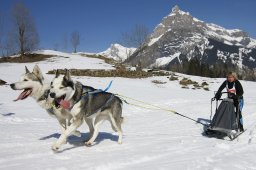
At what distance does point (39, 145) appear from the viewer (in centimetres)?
752

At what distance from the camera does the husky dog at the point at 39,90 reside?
715 centimetres

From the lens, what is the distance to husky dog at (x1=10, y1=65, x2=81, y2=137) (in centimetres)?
715

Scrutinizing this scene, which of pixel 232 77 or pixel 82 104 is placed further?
pixel 232 77

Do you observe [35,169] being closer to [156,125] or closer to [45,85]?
[45,85]

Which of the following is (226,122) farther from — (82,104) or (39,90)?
(39,90)

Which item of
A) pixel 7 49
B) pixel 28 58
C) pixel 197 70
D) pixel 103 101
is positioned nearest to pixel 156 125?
pixel 103 101

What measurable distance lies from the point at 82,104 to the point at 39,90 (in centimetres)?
103

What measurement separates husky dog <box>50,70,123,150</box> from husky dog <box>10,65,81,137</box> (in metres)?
0.26

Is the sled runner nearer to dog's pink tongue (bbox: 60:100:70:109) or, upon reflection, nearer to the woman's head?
the woman's head

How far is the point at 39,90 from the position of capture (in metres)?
7.38

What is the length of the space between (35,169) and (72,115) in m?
1.72

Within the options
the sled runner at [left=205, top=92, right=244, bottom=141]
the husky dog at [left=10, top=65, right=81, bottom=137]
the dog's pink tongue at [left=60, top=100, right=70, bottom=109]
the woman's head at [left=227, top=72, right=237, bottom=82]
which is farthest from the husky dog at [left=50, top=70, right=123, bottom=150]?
the woman's head at [left=227, top=72, right=237, bottom=82]

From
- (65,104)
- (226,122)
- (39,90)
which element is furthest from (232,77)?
(39,90)

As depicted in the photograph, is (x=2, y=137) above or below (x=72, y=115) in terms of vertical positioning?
below
